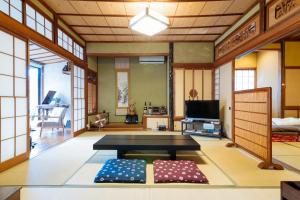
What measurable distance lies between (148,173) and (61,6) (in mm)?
3773

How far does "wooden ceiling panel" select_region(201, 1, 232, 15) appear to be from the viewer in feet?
13.5

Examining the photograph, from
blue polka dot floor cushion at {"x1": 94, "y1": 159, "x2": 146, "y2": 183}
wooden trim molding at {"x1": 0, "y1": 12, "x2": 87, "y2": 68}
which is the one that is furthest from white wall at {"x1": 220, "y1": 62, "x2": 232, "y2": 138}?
wooden trim molding at {"x1": 0, "y1": 12, "x2": 87, "y2": 68}

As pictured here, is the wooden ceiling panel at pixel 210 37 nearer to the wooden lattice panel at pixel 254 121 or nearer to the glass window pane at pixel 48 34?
the wooden lattice panel at pixel 254 121

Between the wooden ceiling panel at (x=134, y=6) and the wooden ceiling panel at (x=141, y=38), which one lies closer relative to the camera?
the wooden ceiling panel at (x=134, y=6)

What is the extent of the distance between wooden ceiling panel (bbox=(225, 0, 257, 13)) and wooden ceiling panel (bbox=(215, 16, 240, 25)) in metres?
0.33

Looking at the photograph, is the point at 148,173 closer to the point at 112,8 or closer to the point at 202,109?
the point at 112,8

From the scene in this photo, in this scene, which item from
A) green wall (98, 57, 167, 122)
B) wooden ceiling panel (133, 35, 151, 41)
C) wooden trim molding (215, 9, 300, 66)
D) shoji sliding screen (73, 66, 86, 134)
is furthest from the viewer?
green wall (98, 57, 167, 122)

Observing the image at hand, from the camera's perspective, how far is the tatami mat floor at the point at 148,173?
7.82ft

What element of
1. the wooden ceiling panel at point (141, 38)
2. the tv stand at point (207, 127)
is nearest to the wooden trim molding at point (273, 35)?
the tv stand at point (207, 127)

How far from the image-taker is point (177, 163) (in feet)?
10.4

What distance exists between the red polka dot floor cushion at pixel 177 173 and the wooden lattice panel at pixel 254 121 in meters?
1.28

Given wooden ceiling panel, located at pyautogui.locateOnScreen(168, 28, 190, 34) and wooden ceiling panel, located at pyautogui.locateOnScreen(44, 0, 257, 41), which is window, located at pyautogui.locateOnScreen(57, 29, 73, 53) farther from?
wooden ceiling panel, located at pyautogui.locateOnScreen(168, 28, 190, 34)

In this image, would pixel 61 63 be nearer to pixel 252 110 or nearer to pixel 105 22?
pixel 105 22

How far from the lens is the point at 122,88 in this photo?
8.23 m
